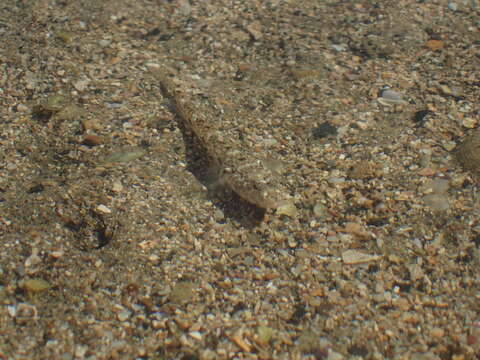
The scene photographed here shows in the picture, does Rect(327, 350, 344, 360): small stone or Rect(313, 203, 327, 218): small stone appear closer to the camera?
Rect(327, 350, 344, 360): small stone

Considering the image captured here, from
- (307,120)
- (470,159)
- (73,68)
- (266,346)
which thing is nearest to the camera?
(266,346)

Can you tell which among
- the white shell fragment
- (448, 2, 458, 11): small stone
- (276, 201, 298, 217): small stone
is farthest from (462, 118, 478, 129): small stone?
(448, 2, 458, 11): small stone

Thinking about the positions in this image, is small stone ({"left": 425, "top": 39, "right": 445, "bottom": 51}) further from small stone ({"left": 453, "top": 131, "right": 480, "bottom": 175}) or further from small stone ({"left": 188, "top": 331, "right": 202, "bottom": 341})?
small stone ({"left": 188, "top": 331, "right": 202, "bottom": 341})

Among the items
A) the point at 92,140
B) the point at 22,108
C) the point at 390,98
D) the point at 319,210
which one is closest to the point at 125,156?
the point at 92,140

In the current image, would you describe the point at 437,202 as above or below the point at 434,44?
below

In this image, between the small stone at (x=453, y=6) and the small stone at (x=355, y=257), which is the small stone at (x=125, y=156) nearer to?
the small stone at (x=355, y=257)

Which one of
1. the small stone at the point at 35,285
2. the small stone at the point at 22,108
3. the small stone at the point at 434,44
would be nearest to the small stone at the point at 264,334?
the small stone at the point at 35,285

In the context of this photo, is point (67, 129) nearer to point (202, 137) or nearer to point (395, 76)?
point (202, 137)

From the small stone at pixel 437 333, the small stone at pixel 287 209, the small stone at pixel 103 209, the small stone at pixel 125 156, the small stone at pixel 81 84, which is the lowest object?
the small stone at pixel 437 333

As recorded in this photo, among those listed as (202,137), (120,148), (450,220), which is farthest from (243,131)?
(450,220)

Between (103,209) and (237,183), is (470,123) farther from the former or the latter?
(103,209)

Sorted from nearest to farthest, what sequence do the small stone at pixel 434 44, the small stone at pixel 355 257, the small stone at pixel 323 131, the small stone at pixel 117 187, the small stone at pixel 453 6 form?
the small stone at pixel 355 257
the small stone at pixel 117 187
the small stone at pixel 323 131
the small stone at pixel 434 44
the small stone at pixel 453 6
